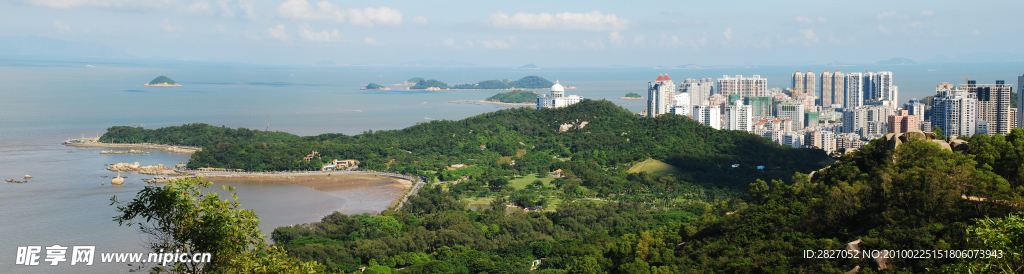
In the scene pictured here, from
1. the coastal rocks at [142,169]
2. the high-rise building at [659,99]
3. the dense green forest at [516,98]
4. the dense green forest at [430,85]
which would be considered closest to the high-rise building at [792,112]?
the high-rise building at [659,99]

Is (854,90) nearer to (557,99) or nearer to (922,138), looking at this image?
(557,99)

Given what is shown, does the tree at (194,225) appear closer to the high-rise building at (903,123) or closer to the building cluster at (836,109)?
the building cluster at (836,109)

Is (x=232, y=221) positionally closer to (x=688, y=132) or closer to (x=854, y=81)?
(x=688, y=132)

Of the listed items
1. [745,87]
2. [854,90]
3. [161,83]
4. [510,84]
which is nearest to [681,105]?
[745,87]

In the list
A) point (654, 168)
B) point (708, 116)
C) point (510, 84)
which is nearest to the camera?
point (654, 168)

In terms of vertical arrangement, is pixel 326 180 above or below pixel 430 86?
below

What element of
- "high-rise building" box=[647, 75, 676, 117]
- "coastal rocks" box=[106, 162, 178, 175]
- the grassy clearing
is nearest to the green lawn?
the grassy clearing
